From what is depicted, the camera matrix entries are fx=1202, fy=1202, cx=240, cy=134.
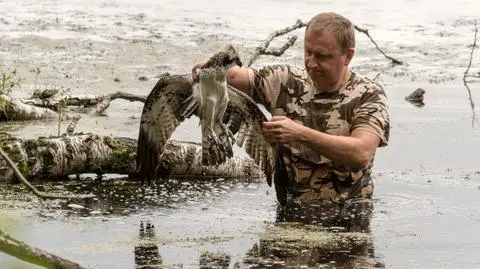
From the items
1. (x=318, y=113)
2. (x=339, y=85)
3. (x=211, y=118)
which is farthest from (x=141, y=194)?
(x=211, y=118)

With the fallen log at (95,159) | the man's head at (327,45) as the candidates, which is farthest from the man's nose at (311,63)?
the fallen log at (95,159)

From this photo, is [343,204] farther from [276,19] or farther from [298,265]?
[276,19]

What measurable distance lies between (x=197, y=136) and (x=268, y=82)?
3.13 metres

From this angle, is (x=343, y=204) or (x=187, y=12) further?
(x=187, y=12)

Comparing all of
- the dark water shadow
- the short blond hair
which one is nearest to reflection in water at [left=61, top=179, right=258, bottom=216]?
the dark water shadow

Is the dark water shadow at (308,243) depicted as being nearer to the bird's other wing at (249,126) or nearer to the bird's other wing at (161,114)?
the bird's other wing at (249,126)

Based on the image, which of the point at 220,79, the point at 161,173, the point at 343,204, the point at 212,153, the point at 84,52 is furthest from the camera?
the point at 84,52

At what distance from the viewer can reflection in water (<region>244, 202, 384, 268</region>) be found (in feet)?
20.8

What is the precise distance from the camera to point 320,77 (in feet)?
23.5

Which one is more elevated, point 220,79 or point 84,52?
point 220,79

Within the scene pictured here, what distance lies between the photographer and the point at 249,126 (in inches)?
294

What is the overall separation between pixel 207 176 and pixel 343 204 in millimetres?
1613

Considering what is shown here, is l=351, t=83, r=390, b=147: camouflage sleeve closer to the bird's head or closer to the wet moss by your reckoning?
the bird's head

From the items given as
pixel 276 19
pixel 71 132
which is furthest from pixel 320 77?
pixel 276 19
